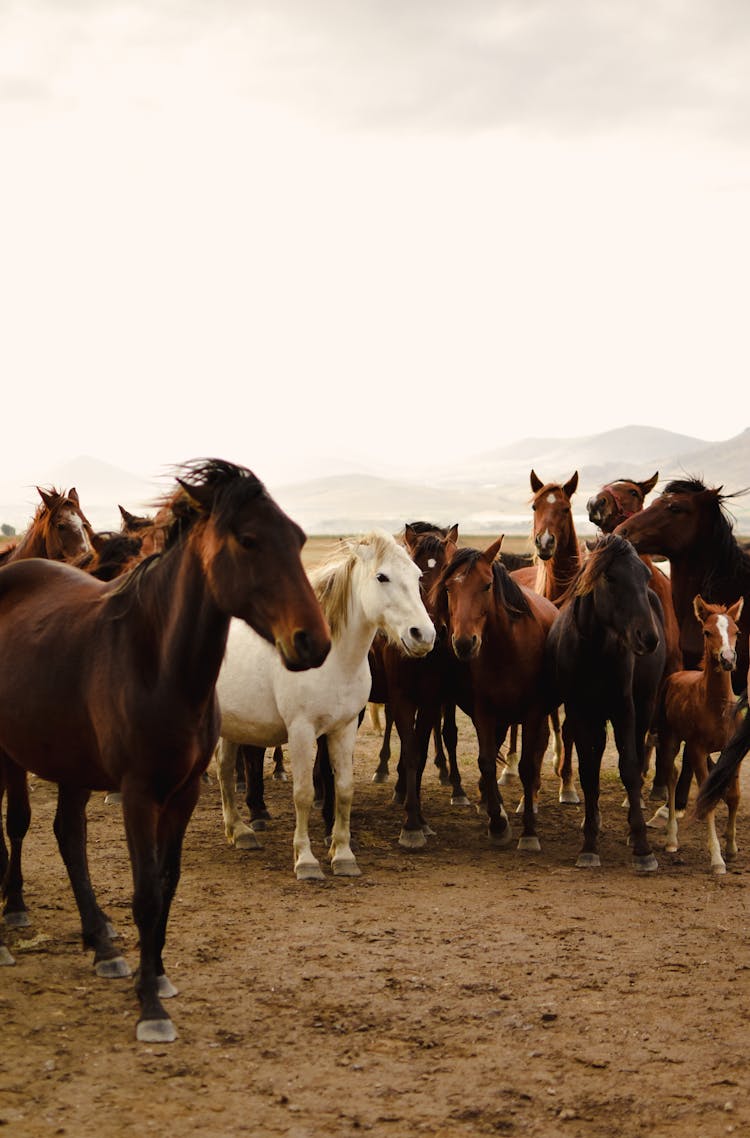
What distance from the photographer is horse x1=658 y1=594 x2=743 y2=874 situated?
765cm

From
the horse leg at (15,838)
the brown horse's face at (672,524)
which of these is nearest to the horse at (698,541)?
the brown horse's face at (672,524)

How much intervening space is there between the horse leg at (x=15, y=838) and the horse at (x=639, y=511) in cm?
533

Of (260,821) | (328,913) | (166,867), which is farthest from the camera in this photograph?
(260,821)

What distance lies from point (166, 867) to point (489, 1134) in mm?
1766

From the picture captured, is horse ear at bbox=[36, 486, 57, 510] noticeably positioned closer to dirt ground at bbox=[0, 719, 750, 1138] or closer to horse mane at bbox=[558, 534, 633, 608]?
dirt ground at bbox=[0, 719, 750, 1138]

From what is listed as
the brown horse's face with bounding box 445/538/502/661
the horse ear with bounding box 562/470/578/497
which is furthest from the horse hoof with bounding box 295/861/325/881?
the horse ear with bounding box 562/470/578/497

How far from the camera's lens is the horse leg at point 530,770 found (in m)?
8.16

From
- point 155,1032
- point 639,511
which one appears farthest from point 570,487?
point 155,1032

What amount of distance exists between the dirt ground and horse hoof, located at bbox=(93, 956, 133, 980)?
14 centimetres

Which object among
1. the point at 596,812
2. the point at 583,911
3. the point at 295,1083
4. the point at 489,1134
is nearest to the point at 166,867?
the point at 295,1083

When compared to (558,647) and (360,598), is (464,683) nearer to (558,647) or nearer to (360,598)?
(558,647)

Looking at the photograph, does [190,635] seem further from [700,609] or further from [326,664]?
[700,609]

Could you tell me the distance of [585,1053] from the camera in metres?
4.63

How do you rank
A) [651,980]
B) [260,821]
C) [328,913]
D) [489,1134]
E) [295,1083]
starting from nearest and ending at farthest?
1. [489,1134]
2. [295,1083]
3. [651,980]
4. [328,913]
5. [260,821]
